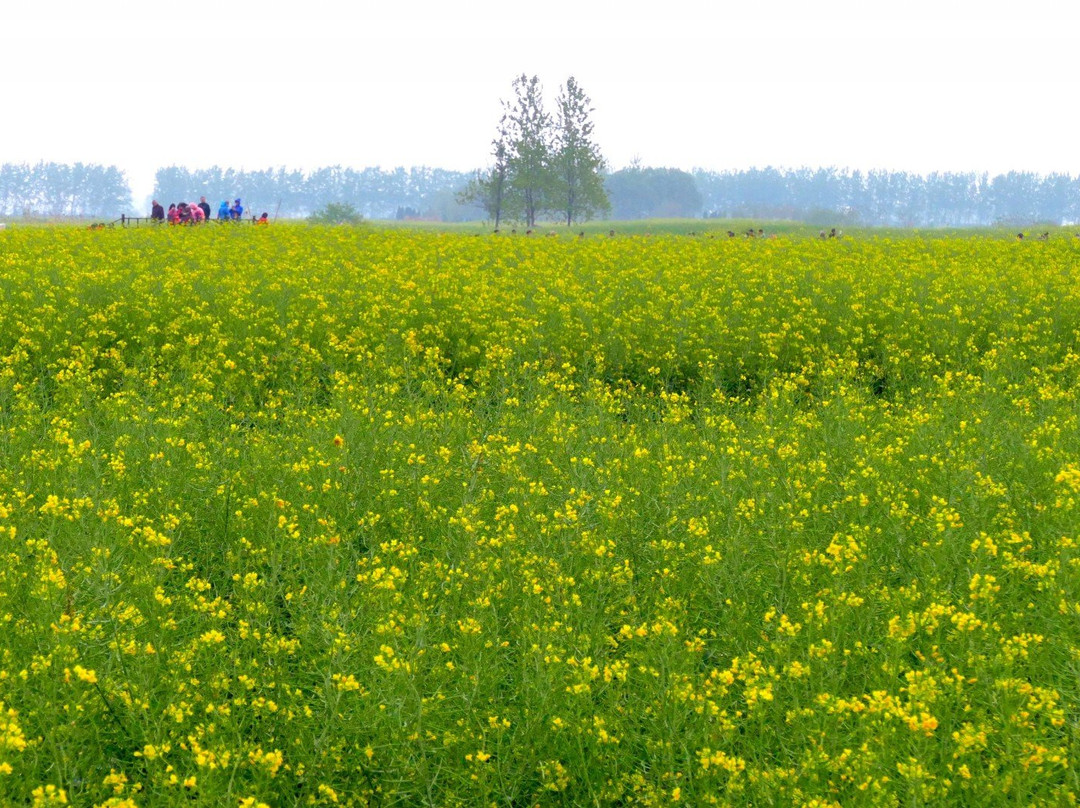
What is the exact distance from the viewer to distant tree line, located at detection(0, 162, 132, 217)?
612 ft

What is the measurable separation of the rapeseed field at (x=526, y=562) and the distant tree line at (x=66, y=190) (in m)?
188

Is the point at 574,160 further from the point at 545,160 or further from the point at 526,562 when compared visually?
the point at 526,562

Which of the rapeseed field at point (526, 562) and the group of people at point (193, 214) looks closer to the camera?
the rapeseed field at point (526, 562)

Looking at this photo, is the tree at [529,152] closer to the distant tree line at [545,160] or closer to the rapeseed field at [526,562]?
the distant tree line at [545,160]

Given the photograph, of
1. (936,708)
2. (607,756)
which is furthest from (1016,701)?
(607,756)

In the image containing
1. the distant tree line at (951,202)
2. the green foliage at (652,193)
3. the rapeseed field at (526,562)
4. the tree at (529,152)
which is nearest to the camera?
the rapeseed field at (526,562)

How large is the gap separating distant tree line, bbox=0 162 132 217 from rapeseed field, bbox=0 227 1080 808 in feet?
616

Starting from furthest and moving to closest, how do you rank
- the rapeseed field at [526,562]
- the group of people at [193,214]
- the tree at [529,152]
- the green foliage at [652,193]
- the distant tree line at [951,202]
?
the distant tree line at [951,202], the green foliage at [652,193], the tree at [529,152], the group of people at [193,214], the rapeseed field at [526,562]

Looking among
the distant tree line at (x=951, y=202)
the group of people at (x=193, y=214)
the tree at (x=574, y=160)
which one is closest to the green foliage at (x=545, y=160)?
the tree at (x=574, y=160)

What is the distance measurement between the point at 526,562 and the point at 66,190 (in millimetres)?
210508

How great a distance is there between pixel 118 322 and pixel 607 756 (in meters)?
10.1

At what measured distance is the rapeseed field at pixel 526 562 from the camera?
13.1ft

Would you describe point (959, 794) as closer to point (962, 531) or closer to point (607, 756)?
point (607, 756)

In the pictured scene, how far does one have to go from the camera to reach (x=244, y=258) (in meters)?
17.6
